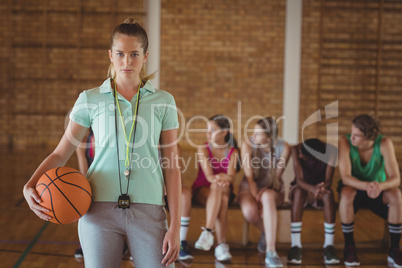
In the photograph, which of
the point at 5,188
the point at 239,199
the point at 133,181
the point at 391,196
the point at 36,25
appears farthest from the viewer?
the point at 36,25

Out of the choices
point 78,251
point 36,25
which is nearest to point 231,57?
point 36,25

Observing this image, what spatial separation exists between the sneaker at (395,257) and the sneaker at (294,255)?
2.13ft

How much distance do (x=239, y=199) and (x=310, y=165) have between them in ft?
2.10

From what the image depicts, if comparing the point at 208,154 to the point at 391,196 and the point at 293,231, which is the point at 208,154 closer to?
the point at 293,231

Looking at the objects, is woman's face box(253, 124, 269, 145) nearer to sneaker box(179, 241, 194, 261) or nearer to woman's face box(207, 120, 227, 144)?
woman's face box(207, 120, 227, 144)

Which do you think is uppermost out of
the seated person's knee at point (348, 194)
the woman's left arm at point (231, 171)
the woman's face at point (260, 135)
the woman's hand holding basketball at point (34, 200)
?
the woman's face at point (260, 135)

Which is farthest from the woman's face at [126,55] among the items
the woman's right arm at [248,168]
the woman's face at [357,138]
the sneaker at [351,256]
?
the sneaker at [351,256]

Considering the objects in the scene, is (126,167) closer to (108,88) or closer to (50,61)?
(108,88)

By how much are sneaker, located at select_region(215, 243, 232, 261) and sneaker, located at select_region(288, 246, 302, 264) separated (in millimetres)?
434

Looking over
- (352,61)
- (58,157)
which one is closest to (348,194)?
(58,157)

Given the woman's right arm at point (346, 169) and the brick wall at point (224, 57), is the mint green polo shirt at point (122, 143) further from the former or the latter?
the brick wall at point (224, 57)

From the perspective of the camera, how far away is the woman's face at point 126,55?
1.54 meters

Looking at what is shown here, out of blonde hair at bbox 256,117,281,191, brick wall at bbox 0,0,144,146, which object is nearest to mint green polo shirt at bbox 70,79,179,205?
blonde hair at bbox 256,117,281,191

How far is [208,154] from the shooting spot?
12.0ft
